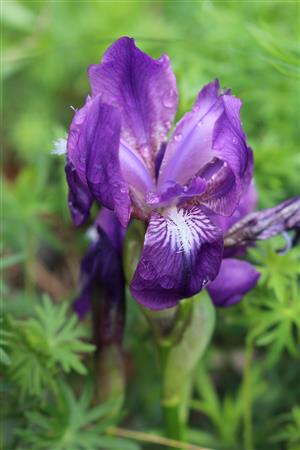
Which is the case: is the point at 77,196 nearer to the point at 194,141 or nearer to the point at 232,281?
the point at 194,141

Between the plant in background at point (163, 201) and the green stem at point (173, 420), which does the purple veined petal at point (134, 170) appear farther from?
the green stem at point (173, 420)

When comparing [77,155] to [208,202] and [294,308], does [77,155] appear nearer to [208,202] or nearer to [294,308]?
[208,202]

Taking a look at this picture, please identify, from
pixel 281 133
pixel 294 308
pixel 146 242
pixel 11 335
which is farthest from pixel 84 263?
Answer: pixel 281 133

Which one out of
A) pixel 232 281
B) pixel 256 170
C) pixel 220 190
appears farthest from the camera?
A: pixel 256 170

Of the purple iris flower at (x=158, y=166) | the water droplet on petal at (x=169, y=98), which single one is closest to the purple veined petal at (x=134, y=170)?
the purple iris flower at (x=158, y=166)

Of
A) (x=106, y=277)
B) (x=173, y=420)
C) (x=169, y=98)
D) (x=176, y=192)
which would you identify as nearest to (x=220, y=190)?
(x=176, y=192)

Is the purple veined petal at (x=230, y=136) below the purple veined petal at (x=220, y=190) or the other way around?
the other way around

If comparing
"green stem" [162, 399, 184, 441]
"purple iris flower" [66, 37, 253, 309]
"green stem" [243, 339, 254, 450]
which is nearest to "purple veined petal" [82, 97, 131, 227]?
"purple iris flower" [66, 37, 253, 309]
